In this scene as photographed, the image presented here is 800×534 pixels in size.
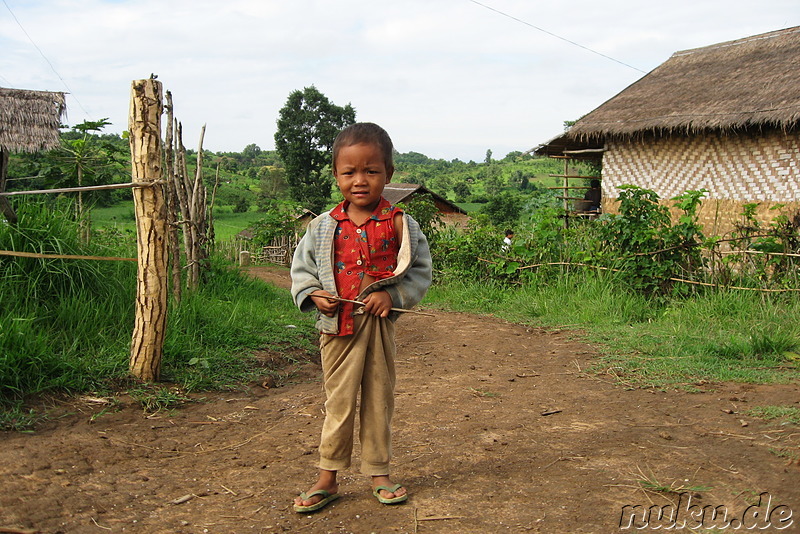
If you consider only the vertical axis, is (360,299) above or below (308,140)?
below

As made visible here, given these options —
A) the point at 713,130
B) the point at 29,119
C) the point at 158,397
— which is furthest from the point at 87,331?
the point at 713,130

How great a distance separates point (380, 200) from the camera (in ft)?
8.61

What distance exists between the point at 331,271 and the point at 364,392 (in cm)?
51

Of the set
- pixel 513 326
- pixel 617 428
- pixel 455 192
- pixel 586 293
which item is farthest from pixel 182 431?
A: pixel 455 192

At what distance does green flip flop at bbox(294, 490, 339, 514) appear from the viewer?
98.9 inches

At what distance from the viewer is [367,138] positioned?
245cm

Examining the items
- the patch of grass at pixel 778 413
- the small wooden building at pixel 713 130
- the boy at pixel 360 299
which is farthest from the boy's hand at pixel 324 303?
the small wooden building at pixel 713 130

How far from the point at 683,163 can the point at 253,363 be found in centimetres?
845

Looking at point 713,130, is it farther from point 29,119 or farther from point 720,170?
point 29,119

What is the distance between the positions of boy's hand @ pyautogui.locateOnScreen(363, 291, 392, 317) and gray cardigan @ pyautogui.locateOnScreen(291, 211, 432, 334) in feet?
0.09

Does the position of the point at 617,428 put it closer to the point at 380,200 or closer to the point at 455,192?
the point at 380,200

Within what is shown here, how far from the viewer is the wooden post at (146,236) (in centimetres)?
412

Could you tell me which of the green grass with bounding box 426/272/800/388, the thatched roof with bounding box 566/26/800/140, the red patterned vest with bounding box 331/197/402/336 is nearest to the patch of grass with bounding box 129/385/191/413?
the red patterned vest with bounding box 331/197/402/336

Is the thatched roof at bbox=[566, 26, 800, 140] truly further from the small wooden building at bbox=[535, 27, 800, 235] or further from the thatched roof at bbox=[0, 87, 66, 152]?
the thatched roof at bbox=[0, 87, 66, 152]
